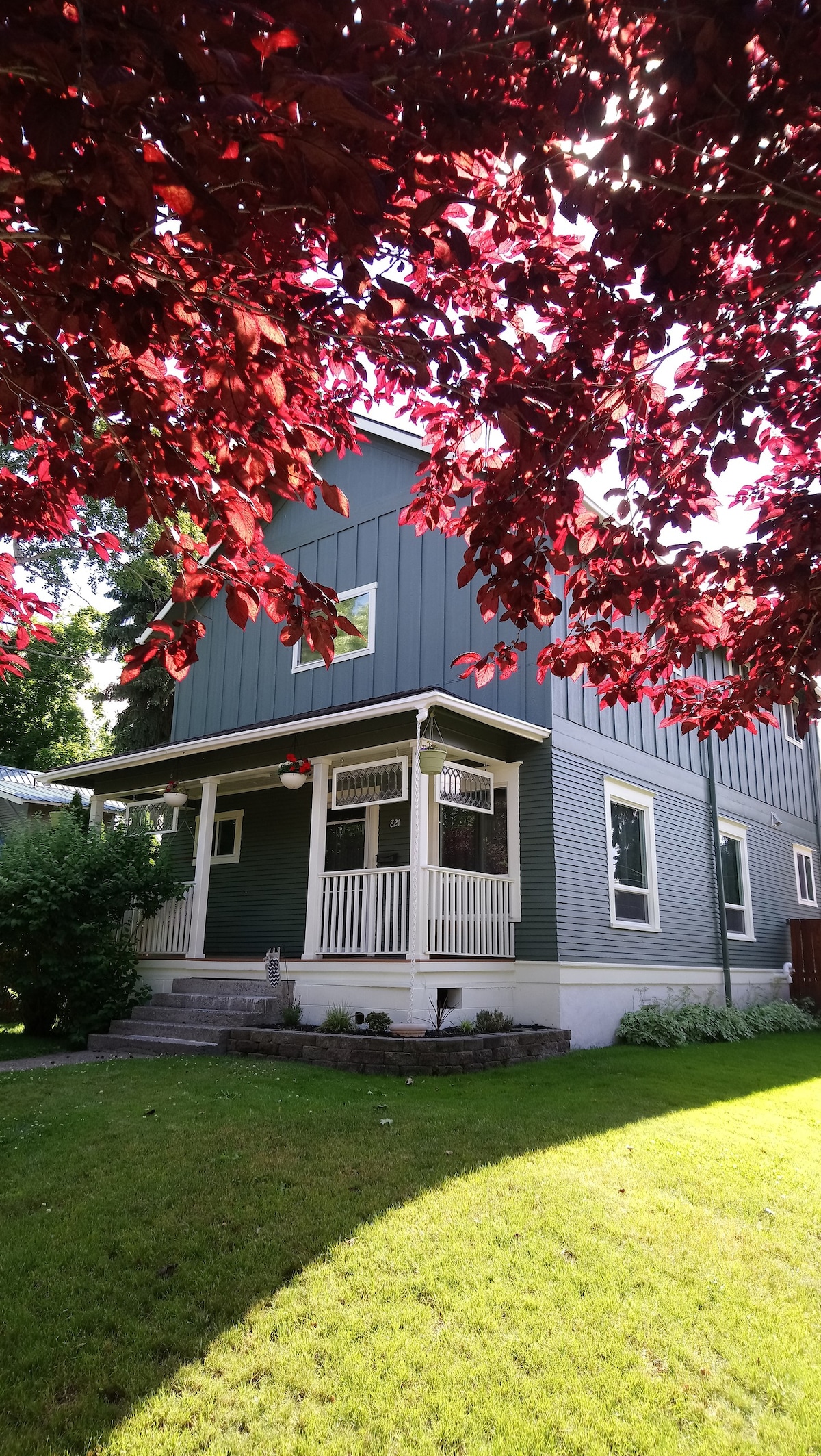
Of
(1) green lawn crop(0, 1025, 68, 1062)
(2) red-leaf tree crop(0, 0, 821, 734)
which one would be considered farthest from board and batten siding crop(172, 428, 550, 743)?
(2) red-leaf tree crop(0, 0, 821, 734)

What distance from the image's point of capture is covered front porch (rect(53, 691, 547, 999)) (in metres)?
9.70

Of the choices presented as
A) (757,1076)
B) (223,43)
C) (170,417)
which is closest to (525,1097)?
(757,1076)

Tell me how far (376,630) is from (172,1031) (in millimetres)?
6117

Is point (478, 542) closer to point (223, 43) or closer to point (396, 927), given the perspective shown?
point (223, 43)

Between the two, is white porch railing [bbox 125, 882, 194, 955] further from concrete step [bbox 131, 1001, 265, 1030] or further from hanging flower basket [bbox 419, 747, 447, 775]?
hanging flower basket [bbox 419, 747, 447, 775]

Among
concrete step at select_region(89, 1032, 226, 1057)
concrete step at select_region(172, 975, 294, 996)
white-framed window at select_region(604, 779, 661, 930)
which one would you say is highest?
white-framed window at select_region(604, 779, 661, 930)

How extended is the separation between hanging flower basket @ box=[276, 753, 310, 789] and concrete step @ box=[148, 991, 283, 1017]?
2559mm

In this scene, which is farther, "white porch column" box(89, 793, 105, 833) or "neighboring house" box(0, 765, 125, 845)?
"neighboring house" box(0, 765, 125, 845)

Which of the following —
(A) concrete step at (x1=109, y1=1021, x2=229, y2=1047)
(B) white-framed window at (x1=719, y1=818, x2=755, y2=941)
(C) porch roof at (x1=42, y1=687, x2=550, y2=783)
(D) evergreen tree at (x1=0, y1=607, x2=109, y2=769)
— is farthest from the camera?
(D) evergreen tree at (x1=0, y1=607, x2=109, y2=769)

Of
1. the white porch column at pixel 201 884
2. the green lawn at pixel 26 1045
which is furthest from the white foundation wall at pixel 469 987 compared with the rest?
the green lawn at pixel 26 1045

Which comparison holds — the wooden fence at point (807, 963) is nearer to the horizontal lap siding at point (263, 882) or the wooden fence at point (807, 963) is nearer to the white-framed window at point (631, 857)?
the white-framed window at point (631, 857)

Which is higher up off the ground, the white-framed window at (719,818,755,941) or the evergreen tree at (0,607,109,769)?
the evergreen tree at (0,607,109,769)

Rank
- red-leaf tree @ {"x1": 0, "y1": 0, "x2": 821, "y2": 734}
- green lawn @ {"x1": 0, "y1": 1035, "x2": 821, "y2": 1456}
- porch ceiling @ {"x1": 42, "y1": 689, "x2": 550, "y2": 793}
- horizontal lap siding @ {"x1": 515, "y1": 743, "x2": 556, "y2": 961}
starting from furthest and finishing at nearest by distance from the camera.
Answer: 1. horizontal lap siding @ {"x1": 515, "y1": 743, "x2": 556, "y2": 961}
2. porch ceiling @ {"x1": 42, "y1": 689, "x2": 550, "y2": 793}
3. green lawn @ {"x1": 0, "y1": 1035, "x2": 821, "y2": 1456}
4. red-leaf tree @ {"x1": 0, "y1": 0, "x2": 821, "y2": 734}

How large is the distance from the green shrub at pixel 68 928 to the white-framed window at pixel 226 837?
2635 millimetres
